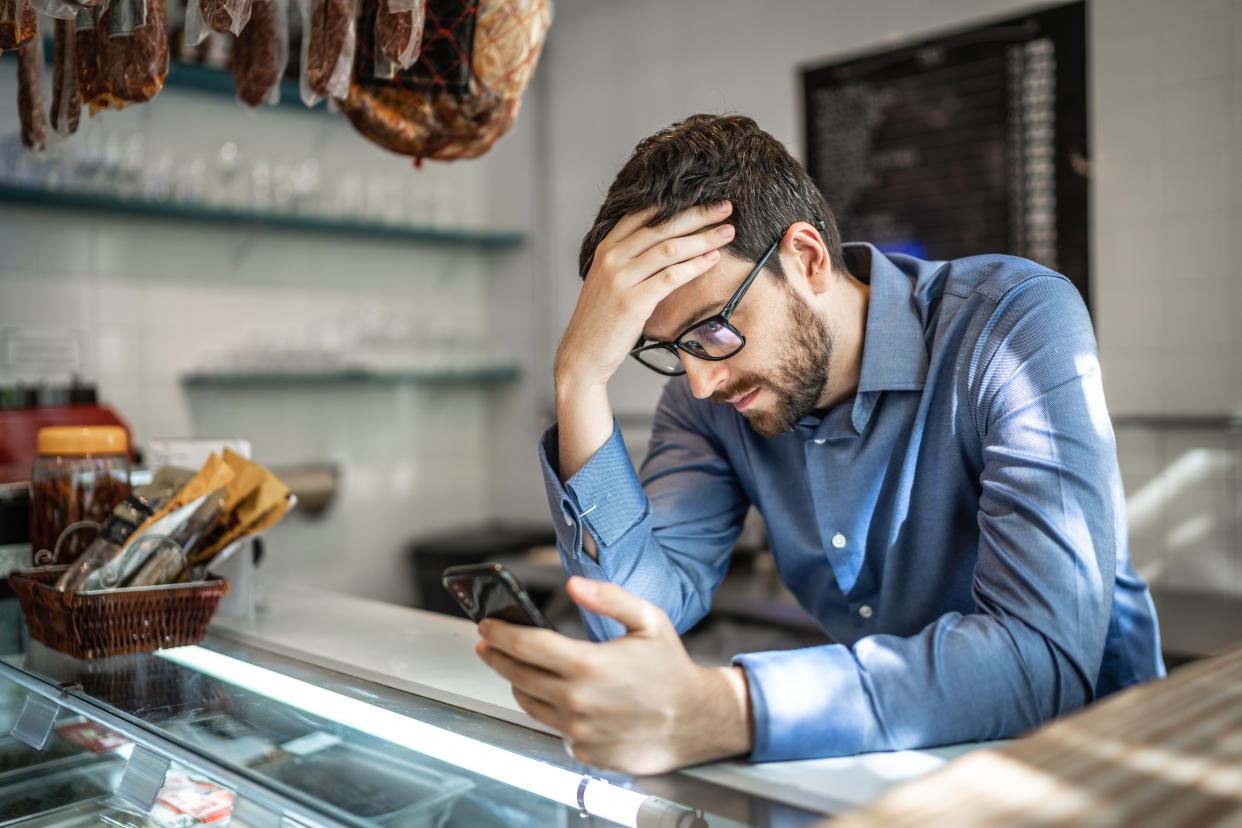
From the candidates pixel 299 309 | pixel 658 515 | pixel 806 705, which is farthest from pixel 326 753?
pixel 299 309

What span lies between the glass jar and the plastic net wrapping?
0.64 m

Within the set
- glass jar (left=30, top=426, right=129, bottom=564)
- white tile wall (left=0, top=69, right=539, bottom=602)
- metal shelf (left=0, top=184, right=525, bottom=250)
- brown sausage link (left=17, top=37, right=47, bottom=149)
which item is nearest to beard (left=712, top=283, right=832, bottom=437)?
glass jar (left=30, top=426, right=129, bottom=564)

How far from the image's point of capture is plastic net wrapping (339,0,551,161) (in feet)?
4.62

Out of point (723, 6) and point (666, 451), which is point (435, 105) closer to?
point (666, 451)

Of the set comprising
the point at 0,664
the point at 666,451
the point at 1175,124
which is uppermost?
the point at 1175,124

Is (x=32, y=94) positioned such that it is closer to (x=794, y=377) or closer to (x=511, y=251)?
(x=794, y=377)

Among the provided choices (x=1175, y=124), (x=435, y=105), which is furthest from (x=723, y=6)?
(x=435, y=105)

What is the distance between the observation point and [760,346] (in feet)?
3.98

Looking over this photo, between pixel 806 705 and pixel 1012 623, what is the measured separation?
235mm

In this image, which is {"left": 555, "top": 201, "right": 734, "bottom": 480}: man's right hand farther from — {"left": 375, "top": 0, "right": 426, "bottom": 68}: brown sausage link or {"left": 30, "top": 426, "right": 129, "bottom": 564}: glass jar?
{"left": 30, "top": 426, "right": 129, "bottom": 564}: glass jar

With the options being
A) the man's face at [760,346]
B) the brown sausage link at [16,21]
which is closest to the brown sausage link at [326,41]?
the brown sausage link at [16,21]

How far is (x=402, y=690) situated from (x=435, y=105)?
0.87 meters

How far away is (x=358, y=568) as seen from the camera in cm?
383

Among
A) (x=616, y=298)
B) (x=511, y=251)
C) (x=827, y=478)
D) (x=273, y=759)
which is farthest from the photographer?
(x=511, y=251)
